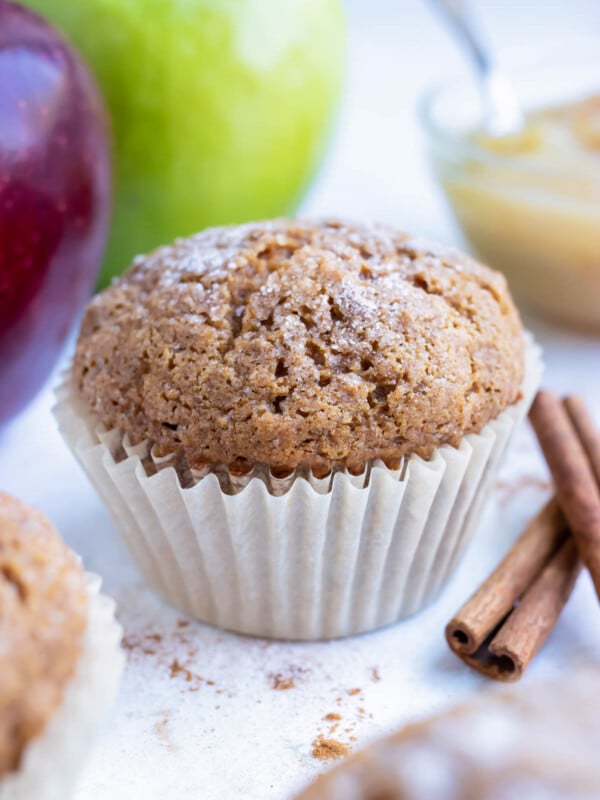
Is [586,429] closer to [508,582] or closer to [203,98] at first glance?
[508,582]

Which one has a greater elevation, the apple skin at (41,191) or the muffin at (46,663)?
the apple skin at (41,191)

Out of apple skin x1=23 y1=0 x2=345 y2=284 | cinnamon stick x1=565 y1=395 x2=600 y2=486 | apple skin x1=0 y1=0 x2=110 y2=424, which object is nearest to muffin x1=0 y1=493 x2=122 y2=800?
apple skin x1=0 y1=0 x2=110 y2=424

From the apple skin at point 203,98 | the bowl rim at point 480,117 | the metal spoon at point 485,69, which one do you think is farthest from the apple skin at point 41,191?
the metal spoon at point 485,69

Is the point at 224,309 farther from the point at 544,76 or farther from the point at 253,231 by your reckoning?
the point at 544,76

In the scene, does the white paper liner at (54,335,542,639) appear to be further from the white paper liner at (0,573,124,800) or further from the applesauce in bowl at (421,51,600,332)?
the applesauce in bowl at (421,51,600,332)

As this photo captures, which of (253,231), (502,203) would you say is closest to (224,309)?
(253,231)

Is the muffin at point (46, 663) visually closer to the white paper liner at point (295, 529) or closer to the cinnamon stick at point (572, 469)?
the white paper liner at point (295, 529)
